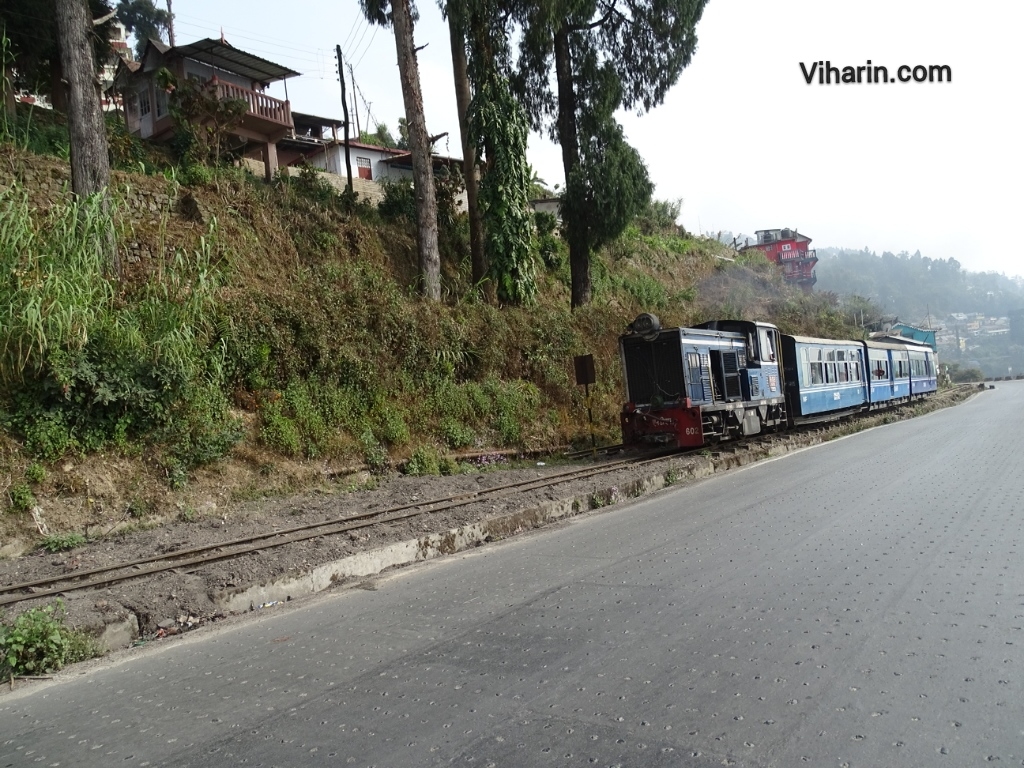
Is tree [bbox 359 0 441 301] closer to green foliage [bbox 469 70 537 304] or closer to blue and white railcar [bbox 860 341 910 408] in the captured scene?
green foliage [bbox 469 70 537 304]

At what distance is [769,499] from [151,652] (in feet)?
24.9

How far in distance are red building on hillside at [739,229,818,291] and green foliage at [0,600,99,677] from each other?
69451 mm

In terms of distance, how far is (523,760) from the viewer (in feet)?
10.7

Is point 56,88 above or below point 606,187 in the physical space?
above

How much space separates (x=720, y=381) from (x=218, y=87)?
60.6ft

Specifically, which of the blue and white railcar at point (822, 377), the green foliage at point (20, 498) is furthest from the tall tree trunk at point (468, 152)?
the green foliage at point (20, 498)

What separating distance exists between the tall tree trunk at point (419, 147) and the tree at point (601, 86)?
462cm

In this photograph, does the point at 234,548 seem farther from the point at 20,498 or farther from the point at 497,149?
the point at 497,149

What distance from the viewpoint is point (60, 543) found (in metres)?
9.04

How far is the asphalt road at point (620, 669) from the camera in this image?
338cm

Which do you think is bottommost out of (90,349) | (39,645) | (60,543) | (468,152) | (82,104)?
(39,645)

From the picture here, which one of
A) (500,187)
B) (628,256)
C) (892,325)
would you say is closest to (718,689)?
(500,187)

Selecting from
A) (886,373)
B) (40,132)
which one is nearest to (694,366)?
(40,132)

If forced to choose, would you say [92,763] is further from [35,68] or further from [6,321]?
[35,68]
